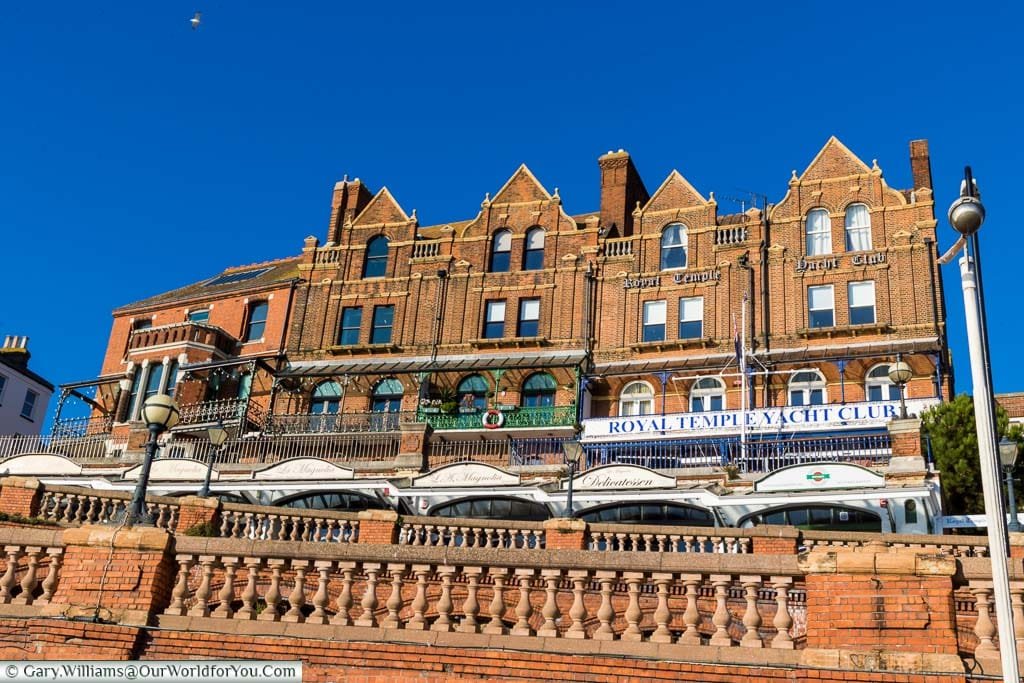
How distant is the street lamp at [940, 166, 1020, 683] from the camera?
820 centimetres

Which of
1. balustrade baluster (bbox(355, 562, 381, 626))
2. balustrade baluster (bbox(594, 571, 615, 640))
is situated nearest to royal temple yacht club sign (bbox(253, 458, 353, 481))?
balustrade baluster (bbox(355, 562, 381, 626))

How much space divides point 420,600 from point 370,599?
51cm

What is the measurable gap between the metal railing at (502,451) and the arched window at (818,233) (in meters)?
12.2

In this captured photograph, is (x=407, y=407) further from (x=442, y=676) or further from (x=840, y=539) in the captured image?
(x=442, y=676)

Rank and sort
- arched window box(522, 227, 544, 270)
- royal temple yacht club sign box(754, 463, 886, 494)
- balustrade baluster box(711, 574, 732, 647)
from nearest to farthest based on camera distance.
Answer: balustrade baluster box(711, 574, 732, 647), royal temple yacht club sign box(754, 463, 886, 494), arched window box(522, 227, 544, 270)

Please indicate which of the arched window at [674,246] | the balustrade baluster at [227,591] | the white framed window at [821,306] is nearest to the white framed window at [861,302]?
the white framed window at [821,306]

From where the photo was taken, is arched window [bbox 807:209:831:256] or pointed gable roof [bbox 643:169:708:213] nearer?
arched window [bbox 807:209:831:256]

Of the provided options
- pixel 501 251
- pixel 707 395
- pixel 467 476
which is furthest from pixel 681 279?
pixel 467 476

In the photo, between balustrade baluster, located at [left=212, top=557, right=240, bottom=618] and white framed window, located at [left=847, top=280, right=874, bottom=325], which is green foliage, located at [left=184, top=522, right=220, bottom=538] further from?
white framed window, located at [left=847, top=280, right=874, bottom=325]

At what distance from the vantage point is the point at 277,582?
10.6 m

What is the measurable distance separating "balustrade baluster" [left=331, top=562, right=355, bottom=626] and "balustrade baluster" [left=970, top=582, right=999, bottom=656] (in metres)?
6.00

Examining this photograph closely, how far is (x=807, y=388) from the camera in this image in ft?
118

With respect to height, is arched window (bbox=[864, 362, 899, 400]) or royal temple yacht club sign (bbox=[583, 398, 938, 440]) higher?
arched window (bbox=[864, 362, 899, 400])

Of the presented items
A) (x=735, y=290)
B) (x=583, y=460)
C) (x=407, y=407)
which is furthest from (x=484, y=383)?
(x=735, y=290)
